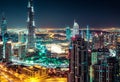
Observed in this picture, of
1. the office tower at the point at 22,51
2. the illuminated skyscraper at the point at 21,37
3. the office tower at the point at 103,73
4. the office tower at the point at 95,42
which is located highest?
the illuminated skyscraper at the point at 21,37

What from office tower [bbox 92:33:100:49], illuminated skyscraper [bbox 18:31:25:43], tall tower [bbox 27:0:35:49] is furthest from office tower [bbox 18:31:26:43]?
office tower [bbox 92:33:100:49]

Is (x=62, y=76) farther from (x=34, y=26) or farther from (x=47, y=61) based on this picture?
(x=34, y=26)

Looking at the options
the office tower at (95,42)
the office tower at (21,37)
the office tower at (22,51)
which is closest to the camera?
the office tower at (95,42)

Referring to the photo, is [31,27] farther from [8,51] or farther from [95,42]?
[95,42]

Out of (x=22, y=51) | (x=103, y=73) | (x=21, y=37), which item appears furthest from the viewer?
(x=21, y=37)

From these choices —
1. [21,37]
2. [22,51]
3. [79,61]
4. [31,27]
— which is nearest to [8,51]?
[22,51]

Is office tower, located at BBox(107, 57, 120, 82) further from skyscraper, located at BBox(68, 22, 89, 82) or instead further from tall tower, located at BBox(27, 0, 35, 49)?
tall tower, located at BBox(27, 0, 35, 49)

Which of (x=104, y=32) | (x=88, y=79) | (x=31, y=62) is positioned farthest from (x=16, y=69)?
(x=88, y=79)

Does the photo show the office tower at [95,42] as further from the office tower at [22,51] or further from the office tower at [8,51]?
the office tower at [8,51]

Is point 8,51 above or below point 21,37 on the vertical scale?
below

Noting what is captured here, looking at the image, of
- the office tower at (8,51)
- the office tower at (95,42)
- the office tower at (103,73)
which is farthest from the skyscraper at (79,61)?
the office tower at (8,51)
